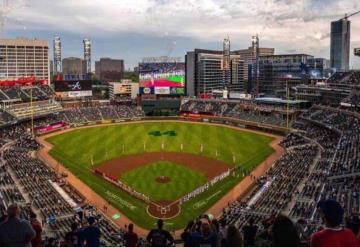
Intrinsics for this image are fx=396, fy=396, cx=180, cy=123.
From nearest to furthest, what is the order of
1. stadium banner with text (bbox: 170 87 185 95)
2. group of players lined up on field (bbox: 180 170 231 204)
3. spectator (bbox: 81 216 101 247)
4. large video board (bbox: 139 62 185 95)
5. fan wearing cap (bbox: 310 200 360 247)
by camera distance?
1. fan wearing cap (bbox: 310 200 360 247)
2. spectator (bbox: 81 216 101 247)
3. group of players lined up on field (bbox: 180 170 231 204)
4. large video board (bbox: 139 62 185 95)
5. stadium banner with text (bbox: 170 87 185 95)

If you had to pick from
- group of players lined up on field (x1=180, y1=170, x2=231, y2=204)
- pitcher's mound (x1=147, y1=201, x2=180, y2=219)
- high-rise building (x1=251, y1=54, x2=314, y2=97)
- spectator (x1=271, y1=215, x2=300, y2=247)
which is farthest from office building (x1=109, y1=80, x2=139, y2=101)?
spectator (x1=271, y1=215, x2=300, y2=247)

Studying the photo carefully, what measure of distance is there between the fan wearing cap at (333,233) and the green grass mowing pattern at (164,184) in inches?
1512

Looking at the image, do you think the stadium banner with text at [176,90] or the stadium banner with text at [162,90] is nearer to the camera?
the stadium banner with text at [176,90]

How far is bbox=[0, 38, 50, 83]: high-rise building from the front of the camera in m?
177

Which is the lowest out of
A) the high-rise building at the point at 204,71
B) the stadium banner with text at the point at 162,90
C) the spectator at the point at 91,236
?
the spectator at the point at 91,236

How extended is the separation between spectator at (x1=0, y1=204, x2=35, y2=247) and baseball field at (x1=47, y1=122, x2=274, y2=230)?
31.2 metres

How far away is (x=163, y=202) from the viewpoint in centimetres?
4362

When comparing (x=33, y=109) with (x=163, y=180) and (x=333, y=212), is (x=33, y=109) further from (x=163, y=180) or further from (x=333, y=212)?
(x=333, y=212)

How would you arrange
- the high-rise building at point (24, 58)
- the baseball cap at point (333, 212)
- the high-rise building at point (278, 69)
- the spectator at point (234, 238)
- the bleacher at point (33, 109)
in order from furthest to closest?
1. the high-rise building at point (24, 58)
2. the high-rise building at point (278, 69)
3. the bleacher at point (33, 109)
4. the spectator at point (234, 238)
5. the baseball cap at point (333, 212)

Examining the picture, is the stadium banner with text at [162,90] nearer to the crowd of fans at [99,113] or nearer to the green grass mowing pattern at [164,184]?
the crowd of fans at [99,113]

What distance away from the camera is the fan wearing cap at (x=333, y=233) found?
6.58m

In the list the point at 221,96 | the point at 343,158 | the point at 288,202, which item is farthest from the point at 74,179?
the point at 221,96

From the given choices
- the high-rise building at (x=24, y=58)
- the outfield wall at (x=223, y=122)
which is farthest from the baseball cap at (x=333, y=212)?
the high-rise building at (x=24, y=58)

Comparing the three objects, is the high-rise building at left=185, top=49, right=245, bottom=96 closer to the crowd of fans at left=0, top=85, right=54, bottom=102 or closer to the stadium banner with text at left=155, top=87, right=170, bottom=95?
the stadium banner with text at left=155, top=87, right=170, bottom=95
